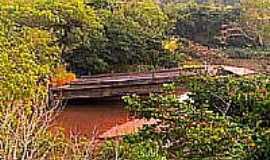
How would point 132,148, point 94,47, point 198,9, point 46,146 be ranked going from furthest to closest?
point 198,9, point 94,47, point 46,146, point 132,148

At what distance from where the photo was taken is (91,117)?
20.9m

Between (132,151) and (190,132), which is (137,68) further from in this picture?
(132,151)

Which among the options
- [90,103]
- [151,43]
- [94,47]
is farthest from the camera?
[151,43]

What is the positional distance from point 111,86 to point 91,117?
1.54m

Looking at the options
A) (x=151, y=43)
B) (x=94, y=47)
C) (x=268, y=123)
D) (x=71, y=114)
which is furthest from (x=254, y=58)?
(x=268, y=123)

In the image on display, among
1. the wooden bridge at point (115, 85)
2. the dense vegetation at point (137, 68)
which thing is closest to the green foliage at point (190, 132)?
the dense vegetation at point (137, 68)

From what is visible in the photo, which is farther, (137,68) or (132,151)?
(137,68)

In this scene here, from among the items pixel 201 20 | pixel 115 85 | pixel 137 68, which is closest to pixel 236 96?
pixel 115 85

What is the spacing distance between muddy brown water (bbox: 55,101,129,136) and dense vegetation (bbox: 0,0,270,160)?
769 mm

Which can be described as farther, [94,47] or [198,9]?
[198,9]

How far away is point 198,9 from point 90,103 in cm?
1341

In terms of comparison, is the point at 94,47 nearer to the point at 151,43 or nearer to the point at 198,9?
the point at 151,43

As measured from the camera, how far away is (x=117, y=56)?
25.6m

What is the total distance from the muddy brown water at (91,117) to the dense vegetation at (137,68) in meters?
0.77
